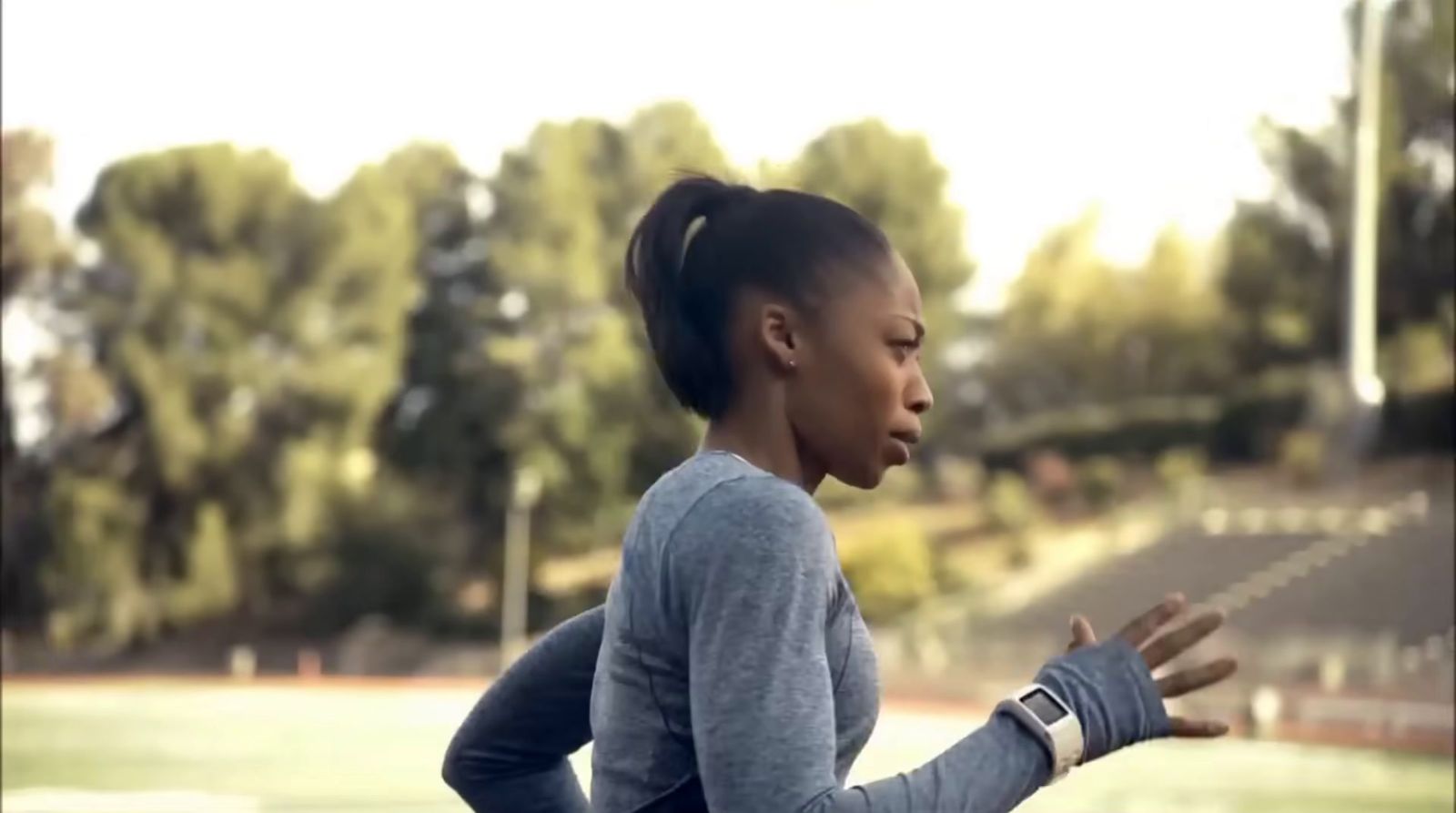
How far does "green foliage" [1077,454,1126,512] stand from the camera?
16.6 meters

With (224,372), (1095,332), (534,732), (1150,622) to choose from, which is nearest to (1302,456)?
(1095,332)

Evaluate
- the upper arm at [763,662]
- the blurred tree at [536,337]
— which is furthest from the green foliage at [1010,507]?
the upper arm at [763,662]

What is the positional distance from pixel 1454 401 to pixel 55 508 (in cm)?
987

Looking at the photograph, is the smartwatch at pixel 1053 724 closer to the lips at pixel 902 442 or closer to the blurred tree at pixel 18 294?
the lips at pixel 902 442

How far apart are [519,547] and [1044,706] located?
51.2 feet

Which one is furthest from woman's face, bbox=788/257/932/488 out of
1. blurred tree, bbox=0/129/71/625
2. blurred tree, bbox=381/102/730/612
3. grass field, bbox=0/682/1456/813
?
blurred tree, bbox=381/102/730/612

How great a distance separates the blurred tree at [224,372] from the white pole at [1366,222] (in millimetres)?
7313

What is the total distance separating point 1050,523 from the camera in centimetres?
1658

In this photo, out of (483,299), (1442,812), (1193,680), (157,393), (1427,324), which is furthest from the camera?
(483,299)

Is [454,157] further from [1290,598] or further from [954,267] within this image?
[1290,598]

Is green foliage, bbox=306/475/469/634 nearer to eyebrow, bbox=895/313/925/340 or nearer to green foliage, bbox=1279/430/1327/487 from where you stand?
green foliage, bbox=1279/430/1327/487

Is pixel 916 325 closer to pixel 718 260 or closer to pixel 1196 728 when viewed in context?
pixel 718 260

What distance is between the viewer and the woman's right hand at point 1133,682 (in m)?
0.71

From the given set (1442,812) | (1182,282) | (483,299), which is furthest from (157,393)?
(1442,812)
